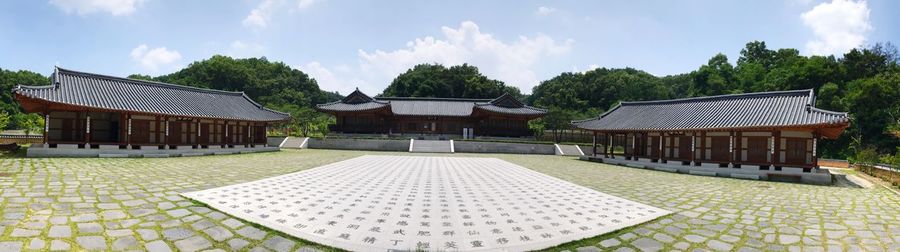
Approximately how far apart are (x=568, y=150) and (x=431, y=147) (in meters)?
13.0

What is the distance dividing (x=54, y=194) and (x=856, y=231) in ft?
53.8

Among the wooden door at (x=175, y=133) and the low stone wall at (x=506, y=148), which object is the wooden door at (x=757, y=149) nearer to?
the low stone wall at (x=506, y=148)

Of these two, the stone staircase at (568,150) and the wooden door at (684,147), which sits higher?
the wooden door at (684,147)

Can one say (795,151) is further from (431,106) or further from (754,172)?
(431,106)

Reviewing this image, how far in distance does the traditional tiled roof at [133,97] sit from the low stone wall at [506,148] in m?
17.1

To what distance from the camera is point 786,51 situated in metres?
74.3

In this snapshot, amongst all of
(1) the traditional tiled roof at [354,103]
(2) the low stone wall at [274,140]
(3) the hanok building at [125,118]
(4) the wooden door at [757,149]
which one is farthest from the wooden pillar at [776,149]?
(2) the low stone wall at [274,140]

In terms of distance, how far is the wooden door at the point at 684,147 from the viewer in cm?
2500

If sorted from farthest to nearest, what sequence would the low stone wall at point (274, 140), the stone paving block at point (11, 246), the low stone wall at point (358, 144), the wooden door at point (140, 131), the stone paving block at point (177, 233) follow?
the low stone wall at point (274, 140) → the low stone wall at point (358, 144) → the wooden door at point (140, 131) → the stone paving block at point (177, 233) → the stone paving block at point (11, 246)

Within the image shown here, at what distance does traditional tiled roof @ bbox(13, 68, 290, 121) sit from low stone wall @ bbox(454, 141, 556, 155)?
17100 mm

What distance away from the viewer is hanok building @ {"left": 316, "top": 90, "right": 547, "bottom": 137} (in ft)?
163

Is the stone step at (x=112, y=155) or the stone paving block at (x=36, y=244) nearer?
the stone paving block at (x=36, y=244)

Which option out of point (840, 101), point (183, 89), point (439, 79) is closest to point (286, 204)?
point (183, 89)

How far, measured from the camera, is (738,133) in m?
22.5
